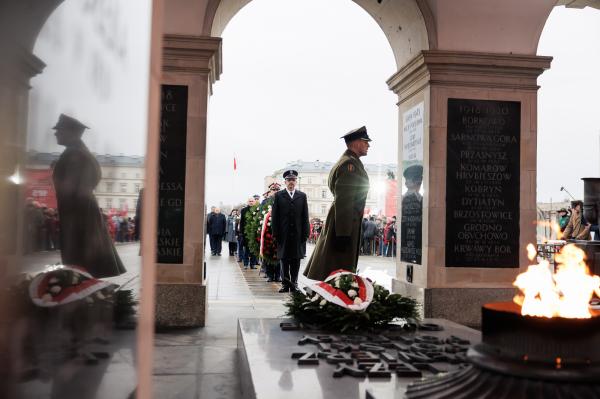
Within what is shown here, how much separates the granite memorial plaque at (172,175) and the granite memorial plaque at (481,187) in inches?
133

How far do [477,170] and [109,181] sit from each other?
759 centimetres

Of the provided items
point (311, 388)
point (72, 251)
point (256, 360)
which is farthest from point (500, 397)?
point (72, 251)

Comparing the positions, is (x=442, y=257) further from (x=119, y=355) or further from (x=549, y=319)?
(x=119, y=355)

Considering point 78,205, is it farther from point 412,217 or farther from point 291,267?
point 291,267

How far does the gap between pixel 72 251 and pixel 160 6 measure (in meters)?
0.38

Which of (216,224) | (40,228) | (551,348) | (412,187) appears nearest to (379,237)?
(216,224)

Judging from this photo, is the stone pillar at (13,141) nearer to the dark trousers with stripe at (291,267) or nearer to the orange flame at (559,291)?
the orange flame at (559,291)

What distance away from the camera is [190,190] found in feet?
23.5

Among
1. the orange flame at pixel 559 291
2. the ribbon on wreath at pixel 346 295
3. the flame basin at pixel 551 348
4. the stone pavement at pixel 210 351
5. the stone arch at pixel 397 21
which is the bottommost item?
the stone pavement at pixel 210 351

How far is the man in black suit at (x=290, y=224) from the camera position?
10.7 metres

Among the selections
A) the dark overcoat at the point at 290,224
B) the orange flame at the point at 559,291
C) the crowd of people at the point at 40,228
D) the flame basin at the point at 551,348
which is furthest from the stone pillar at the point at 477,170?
the crowd of people at the point at 40,228

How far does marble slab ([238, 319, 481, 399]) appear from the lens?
3199 millimetres

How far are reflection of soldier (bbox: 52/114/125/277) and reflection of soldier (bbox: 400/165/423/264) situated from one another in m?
7.53

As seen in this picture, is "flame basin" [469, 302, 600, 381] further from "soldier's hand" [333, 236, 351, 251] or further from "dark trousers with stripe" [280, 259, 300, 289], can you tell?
"dark trousers with stripe" [280, 259, 300, 289]
